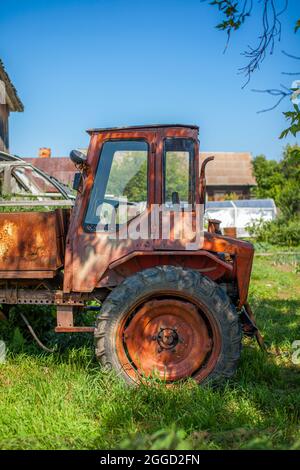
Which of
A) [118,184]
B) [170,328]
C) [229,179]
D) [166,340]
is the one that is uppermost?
[229,179]

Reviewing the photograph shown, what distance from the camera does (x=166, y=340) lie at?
13.9 feet

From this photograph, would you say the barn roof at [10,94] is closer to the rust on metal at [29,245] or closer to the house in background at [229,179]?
the rust on metal at [29,245]

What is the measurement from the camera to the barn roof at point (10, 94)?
46.3 feet

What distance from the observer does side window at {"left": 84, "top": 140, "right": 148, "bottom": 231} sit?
437 centimetres

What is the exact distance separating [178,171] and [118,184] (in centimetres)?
56

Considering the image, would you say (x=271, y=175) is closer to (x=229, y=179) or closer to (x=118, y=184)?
(x=229, y=179)

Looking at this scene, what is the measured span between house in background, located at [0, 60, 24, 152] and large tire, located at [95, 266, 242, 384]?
37.8 ft

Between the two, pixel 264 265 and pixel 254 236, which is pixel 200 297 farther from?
pixel 254 236
